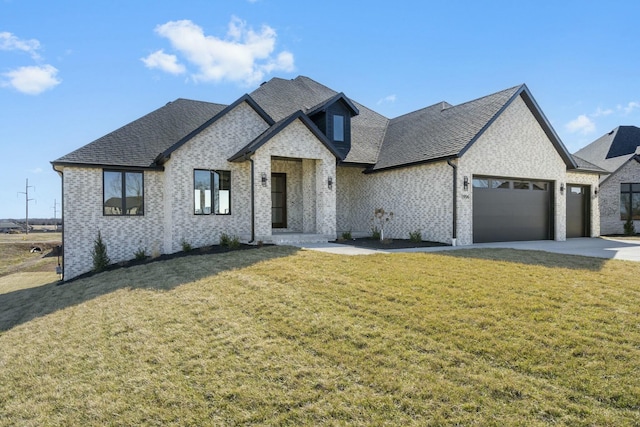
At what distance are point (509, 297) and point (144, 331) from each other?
6.22m

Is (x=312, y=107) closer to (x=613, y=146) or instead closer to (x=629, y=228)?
(x=629, y=228)

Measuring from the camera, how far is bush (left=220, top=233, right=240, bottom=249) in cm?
1359

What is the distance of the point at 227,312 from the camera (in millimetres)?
6605

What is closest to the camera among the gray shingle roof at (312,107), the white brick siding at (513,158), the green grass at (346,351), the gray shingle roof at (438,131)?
the green grass at (346,351)

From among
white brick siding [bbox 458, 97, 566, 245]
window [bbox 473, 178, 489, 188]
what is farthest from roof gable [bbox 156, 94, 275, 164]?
window [bbox 473, 178, 489, 188]

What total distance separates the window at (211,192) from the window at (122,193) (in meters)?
2.39

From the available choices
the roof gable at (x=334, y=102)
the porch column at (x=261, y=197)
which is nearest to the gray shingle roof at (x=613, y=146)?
the roof gable at (x=334, y=102)

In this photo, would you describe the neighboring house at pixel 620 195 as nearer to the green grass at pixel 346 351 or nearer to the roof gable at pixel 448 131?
the roof gable at pixel 448 131

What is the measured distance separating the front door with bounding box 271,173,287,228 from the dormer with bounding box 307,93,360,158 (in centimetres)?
316

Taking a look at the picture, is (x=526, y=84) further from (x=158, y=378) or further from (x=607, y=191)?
(x=158, y=378)

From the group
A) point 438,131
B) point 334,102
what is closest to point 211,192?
point 334,102

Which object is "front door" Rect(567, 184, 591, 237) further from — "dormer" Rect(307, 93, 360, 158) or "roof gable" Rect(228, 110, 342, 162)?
"roof gable" Rect(228, 110, 342, 162)

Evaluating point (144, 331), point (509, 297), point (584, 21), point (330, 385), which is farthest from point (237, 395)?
point (584, 21)

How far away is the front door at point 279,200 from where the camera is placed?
17016mm
